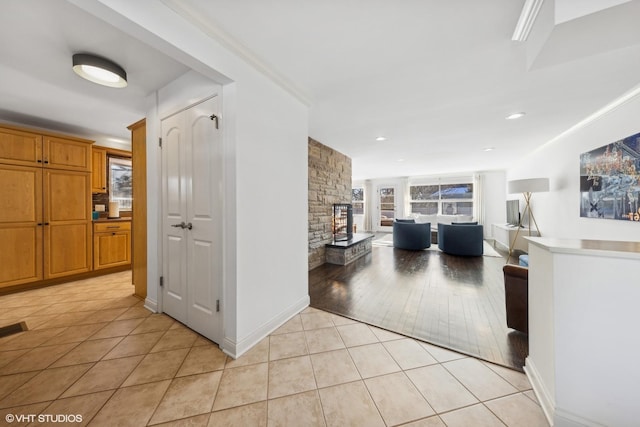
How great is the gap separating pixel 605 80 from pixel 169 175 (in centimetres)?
428

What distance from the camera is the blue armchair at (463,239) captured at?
4.83 m

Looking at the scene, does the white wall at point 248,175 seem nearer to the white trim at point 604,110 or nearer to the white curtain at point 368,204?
the white trim at point 604,110

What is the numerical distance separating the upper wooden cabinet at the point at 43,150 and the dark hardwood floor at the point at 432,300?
3882mm

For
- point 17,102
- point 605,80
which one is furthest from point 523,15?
point 17,102

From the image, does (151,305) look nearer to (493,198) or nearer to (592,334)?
(592,334)

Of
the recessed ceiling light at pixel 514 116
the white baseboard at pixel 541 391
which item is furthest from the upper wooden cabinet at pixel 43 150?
the recessed ceiling light at pixel 514 116

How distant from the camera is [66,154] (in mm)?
3191

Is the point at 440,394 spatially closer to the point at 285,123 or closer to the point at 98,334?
the point at 285,123

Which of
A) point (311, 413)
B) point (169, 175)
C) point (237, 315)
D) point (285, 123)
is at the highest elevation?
point (285, 123)

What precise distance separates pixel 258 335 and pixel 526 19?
2856mm

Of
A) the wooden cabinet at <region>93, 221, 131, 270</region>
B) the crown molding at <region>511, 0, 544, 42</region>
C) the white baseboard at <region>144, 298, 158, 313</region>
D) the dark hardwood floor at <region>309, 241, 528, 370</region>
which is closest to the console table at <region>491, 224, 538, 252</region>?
the dark hardwood floor at <region>309, 241, 528, 370</region>

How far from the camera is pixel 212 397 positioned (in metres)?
1.31

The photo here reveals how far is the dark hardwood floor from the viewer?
6.05 feet
